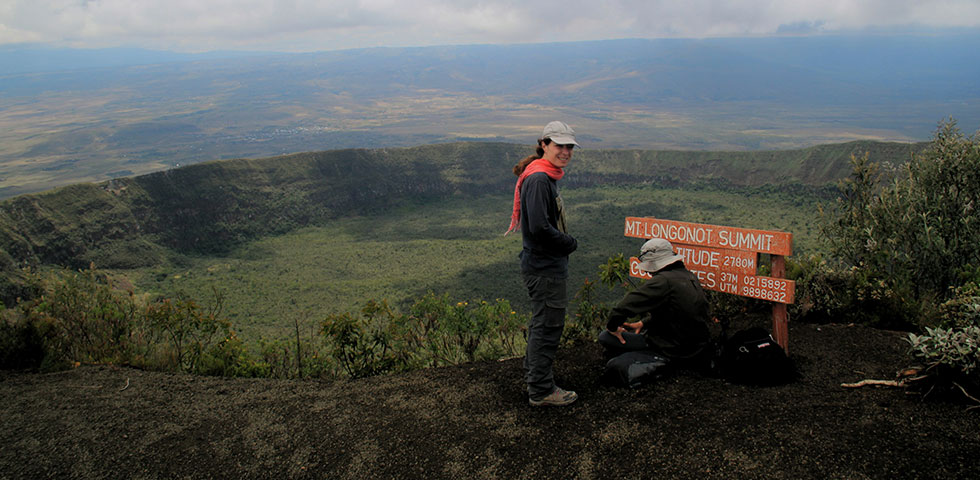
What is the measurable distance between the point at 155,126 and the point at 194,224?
147236 mm

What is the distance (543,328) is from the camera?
4754mm

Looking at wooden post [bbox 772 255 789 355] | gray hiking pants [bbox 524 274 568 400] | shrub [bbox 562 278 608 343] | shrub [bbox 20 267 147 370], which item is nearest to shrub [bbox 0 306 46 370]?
shrub [bbox 20 267 147 370]

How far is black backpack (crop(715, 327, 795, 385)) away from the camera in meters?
4.94

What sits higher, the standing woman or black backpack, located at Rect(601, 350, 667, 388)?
the standing woman

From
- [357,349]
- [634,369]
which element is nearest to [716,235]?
[634,369]

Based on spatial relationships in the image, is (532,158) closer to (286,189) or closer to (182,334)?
(182,334)

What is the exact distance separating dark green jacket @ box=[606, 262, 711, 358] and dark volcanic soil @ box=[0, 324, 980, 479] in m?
0.32

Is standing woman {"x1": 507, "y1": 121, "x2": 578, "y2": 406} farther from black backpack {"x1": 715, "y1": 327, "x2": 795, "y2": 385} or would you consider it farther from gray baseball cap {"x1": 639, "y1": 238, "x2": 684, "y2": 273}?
black backpack {"x1": 715, "y1": 327, "x2": 795, "y2": 385}

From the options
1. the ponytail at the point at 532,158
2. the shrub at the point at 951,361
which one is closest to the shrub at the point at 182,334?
the ponytail at the point at 532,158

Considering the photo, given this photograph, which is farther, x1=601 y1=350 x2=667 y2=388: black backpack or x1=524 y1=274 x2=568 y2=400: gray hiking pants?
x1=601 y1=350 x2=667 y2=388: black backpack

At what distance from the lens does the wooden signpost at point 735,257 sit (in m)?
5.67

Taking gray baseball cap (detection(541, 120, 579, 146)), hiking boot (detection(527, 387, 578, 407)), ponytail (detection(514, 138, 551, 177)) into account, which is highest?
gray baseball cap (detection(541, 120, 579, 146))

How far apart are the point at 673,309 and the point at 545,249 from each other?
1.37m

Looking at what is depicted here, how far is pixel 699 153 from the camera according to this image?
5653 centimetres
